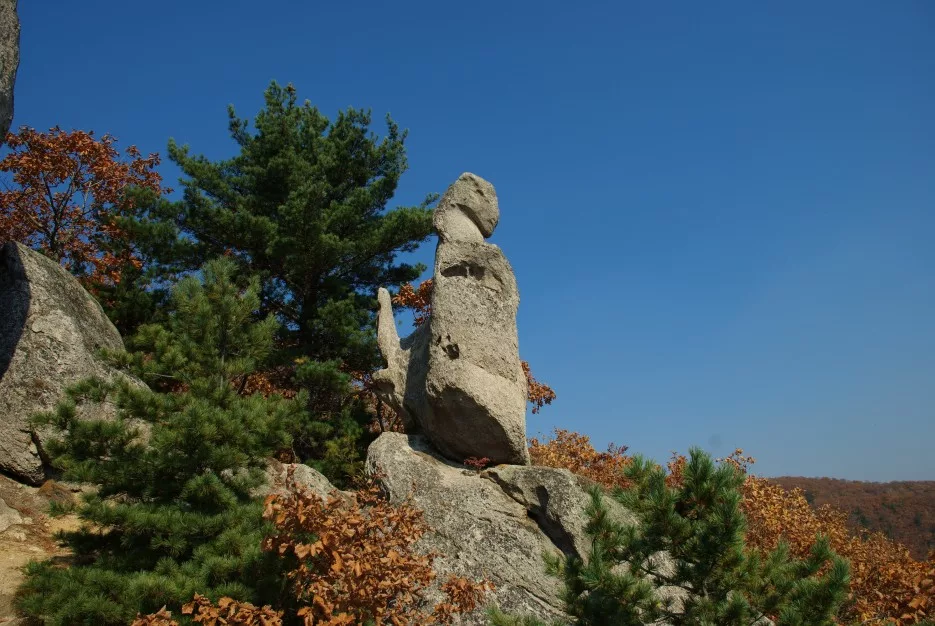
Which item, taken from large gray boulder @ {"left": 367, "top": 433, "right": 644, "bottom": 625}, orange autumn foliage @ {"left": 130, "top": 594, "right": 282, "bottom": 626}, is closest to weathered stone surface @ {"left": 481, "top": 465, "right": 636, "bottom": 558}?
large gray boulder @ {"left": 367, "top": 433, "right": 644, "bottom": 625}

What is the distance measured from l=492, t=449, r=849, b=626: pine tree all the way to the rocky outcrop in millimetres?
3312

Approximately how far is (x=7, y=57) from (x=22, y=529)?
5.16 metres

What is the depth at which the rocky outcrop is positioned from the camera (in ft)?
27.1

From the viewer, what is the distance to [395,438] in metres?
8.68

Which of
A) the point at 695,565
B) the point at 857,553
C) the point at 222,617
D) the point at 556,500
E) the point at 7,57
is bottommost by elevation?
the point at 222,617

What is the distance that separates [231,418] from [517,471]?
3.46 metres

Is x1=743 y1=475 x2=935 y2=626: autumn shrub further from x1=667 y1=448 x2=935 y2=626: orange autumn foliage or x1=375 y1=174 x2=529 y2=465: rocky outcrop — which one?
x1=375 y1=174 x2=529 y2=465: rocky outcrop

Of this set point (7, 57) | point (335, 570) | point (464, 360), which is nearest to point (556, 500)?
point (464, 360)

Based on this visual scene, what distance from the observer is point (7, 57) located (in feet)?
18.5

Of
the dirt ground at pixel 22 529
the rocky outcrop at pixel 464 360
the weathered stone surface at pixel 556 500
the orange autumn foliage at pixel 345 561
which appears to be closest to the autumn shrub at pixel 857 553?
the weathered stone surface at pixel 556 500

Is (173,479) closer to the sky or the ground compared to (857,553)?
closer to the sky

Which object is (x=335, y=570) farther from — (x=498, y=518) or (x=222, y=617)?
(x=498, y=518)

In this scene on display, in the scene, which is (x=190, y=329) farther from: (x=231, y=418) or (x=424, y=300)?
(x=424, y=300)

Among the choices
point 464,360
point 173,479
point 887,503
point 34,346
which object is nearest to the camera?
point 173,479
